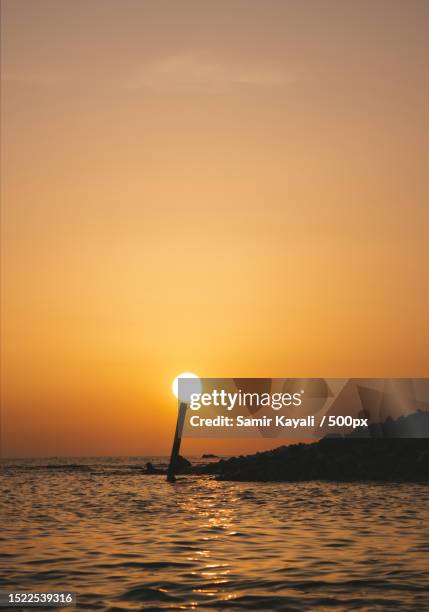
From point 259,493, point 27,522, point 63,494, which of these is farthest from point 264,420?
point 27,522

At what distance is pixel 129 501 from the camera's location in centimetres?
3216

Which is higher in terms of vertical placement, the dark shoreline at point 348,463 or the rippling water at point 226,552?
the dark shoreline at point 348,463

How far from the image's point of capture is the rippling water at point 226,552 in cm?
1248

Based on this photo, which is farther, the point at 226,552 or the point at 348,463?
the point at 348,463

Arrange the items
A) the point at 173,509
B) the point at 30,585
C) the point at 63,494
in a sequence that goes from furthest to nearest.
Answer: the point at 63,494 < the point at 173,509 < the point at 30,585

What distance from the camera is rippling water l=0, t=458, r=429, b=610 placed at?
40.9 ft

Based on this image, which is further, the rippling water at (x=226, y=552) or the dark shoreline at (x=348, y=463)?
the dark shoreline at (x=348, y=463)

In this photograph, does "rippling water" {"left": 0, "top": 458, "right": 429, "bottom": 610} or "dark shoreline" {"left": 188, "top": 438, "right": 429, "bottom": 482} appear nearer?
"rippling water" {"left": 0, "top": 458, "right": 429, "bottom": 610}

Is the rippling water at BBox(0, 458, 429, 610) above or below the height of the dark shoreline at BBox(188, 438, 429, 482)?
below

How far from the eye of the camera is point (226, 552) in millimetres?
16812

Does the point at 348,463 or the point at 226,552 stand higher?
the point at 348,463

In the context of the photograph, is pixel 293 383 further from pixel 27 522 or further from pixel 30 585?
pixel 30 585

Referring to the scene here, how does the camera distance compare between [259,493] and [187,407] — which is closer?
[259,493]

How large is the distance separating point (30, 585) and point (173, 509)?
15222 mm
